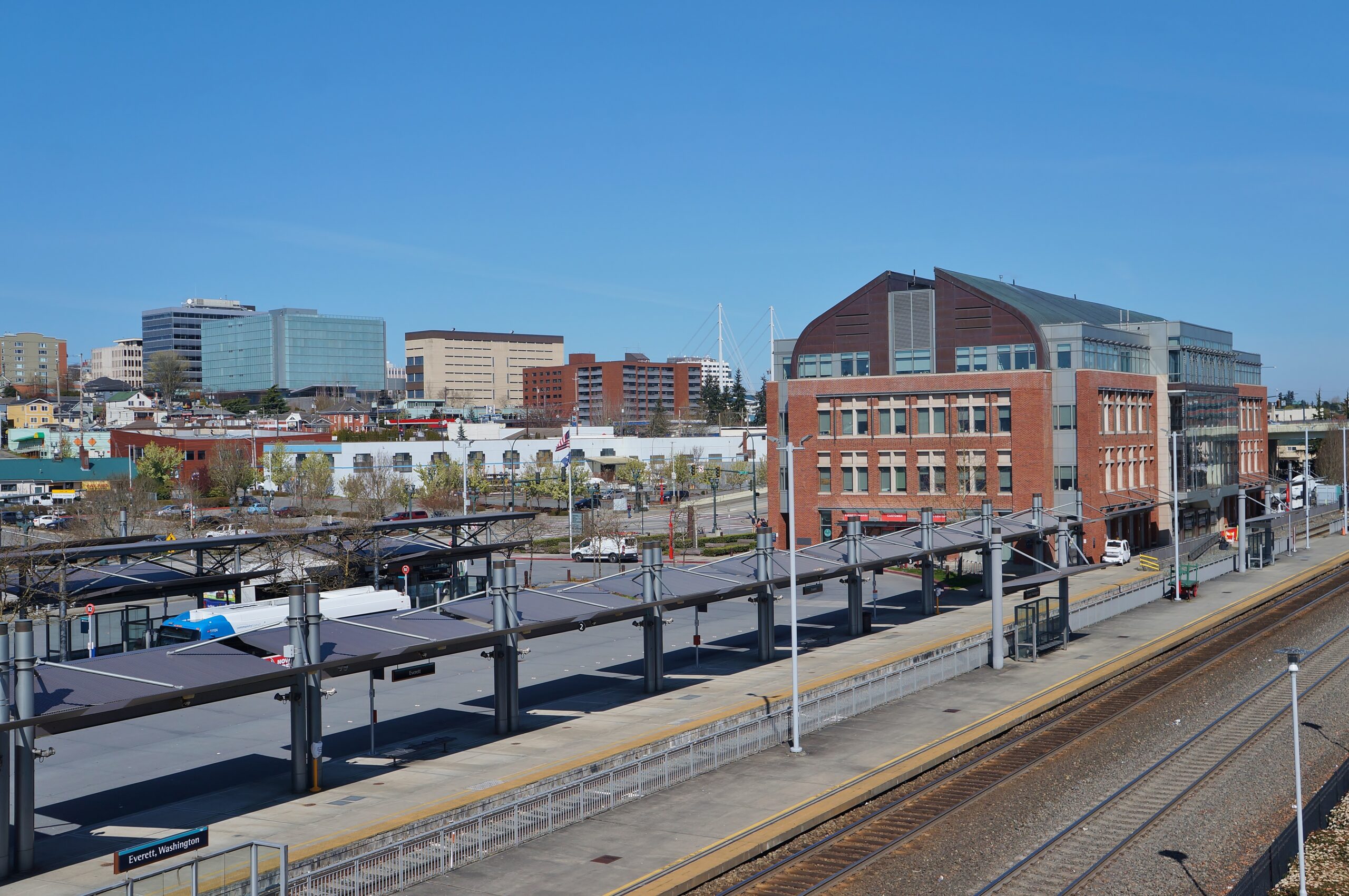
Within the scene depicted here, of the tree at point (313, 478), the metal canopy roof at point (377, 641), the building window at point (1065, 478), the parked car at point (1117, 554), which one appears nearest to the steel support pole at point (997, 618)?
the metal canopy roof at point (377, 641)

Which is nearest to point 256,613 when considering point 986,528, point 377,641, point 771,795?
point 377,641

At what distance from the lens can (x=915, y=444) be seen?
257 ft

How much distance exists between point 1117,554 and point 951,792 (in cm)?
5442

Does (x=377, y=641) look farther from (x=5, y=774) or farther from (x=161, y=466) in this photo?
(x=161, y=466)

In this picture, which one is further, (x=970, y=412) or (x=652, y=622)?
(x=970, y=412)

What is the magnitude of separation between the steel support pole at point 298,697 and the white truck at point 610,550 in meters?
50.8

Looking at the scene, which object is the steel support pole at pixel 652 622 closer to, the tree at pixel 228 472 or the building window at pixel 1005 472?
the building window at pixel 1005 472

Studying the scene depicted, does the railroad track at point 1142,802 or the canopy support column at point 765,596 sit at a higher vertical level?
the canopy support column at point 765,596

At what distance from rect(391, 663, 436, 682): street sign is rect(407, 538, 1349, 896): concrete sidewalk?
696cm

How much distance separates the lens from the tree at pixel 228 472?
121 meters

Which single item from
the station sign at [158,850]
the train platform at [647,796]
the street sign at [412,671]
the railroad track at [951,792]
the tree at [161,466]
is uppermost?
the tree at [161,466]

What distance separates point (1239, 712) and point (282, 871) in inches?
1066

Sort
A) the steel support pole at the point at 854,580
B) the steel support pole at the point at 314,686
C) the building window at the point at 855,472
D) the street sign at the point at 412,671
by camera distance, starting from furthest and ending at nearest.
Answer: the building window at the point at 855,472 → the steel support pole at the point at 854,580 → the street sign at the point at 412,671 → the steel support pole at the point at 314,686

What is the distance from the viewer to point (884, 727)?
32.1m
